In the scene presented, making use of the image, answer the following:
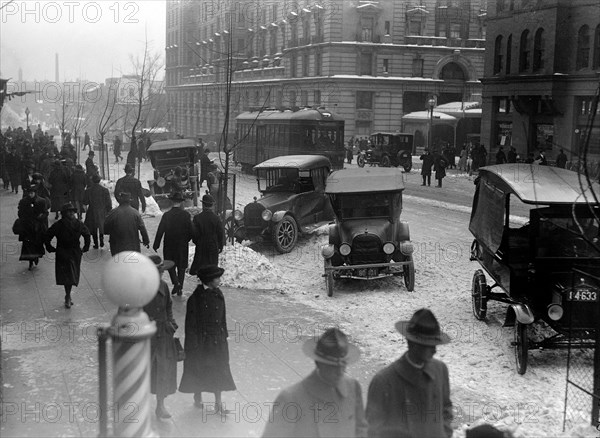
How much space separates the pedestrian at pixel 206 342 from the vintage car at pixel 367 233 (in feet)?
18.0

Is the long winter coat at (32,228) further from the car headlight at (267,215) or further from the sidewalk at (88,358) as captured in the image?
the car headlight at (267,215)

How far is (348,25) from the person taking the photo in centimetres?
5866

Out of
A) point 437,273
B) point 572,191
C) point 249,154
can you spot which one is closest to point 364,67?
point 249,154

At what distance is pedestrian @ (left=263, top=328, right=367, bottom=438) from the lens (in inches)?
176

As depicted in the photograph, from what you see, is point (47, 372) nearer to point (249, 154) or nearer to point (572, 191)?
point (572, 191)

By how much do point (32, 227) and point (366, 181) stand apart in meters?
6.82

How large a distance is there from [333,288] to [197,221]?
9.54ft

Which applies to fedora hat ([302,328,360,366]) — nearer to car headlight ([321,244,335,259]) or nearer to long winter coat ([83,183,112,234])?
car headlight ([321,244,335,259])

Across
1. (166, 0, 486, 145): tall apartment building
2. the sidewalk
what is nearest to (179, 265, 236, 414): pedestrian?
the sidewalk

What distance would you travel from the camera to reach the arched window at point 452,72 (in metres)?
61.3

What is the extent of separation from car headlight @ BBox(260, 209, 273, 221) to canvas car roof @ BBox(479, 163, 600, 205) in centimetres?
605

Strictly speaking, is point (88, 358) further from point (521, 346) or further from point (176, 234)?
point (521, 346)

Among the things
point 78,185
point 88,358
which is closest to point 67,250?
point 88,358

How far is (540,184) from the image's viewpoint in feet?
31.7
